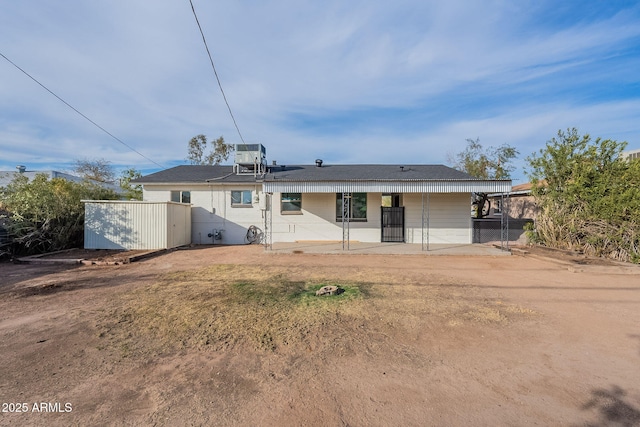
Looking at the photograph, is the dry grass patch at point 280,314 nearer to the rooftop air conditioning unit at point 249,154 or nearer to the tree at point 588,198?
the tree at point 588,198

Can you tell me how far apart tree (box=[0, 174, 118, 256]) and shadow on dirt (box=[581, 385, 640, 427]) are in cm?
1460

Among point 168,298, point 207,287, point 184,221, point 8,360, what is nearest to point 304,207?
point 184,221

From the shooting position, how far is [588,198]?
995 cm

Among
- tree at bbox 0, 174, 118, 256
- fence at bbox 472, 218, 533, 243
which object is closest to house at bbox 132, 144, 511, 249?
fence at bbox 472, 218, 533, 243

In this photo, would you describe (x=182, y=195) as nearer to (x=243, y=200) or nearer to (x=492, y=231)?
(x=243, y=200)

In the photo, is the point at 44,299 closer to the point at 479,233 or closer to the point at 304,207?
the point at 304,207

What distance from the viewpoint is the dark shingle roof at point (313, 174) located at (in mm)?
13791

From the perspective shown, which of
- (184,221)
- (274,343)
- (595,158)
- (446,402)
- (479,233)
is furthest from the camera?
(479,233)

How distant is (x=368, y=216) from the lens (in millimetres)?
13695

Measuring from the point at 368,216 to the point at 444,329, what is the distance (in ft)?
31.9

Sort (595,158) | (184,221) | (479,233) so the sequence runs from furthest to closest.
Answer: (479,233) < (184,221) < (595,158)

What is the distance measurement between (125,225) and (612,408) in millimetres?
13783

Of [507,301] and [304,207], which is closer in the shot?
[507,301]

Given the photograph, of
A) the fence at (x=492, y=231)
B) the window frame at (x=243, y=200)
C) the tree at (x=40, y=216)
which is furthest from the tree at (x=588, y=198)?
the tree at (x=40, y=216)
